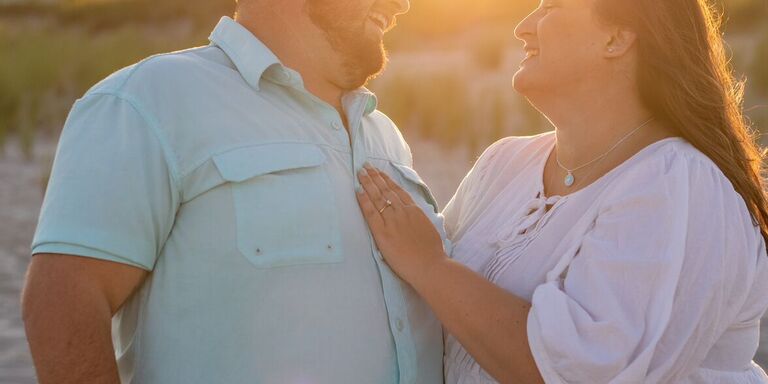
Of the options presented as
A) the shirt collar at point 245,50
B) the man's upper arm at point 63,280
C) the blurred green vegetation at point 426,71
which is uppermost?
the shirt collar at point 245,50

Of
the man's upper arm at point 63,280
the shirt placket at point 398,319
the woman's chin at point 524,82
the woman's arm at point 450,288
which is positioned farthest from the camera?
the woman's chin at point 524,82

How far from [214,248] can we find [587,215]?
91 cm

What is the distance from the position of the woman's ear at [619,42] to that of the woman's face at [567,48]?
0.4 inches

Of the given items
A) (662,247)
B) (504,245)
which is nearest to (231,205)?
(504,245)

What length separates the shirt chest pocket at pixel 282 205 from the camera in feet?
8.28

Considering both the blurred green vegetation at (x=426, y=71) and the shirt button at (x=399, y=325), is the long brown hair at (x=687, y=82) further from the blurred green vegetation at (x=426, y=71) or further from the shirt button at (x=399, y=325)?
the blurred green vegetation at (x=426, y=71)

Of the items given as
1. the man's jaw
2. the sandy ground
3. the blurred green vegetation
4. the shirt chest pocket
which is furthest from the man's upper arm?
the blurred green vegetation

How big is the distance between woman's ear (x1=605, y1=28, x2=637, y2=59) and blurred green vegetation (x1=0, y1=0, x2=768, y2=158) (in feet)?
21.7

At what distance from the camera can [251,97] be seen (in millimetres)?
2711

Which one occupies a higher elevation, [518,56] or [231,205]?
[231,205]

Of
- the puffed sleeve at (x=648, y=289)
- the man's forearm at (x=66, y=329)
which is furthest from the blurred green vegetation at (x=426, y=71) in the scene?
the man's forearm at (x=66, y=329)

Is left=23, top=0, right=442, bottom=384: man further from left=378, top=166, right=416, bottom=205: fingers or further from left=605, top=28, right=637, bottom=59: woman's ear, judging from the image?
left=605, top=28, right=637, bottom=59: woman's ear

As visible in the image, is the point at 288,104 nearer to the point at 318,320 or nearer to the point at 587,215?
the point at 318,320

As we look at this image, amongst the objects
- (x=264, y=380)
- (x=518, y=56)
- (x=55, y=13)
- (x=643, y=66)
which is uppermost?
(x=643, y=66)
